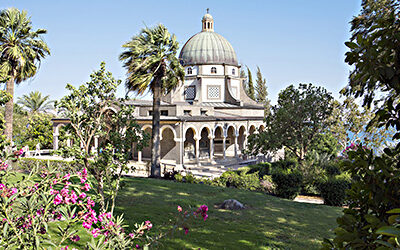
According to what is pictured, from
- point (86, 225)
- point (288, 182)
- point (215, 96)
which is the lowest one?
point (288, 182)

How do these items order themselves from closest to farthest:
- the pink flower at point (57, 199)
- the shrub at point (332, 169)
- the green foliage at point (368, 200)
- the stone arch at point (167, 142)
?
the green foliage at point (368, 200) → the pink flower at point (57, 199) → the shrub at point (332, 169) → the stone arch at point (167, 142)

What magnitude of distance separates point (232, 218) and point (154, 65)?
11.4 m

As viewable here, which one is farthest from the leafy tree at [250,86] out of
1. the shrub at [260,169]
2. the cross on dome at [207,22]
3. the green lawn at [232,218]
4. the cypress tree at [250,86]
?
the green lawn at [232,218]

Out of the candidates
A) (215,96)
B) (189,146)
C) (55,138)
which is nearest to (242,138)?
(215,96)

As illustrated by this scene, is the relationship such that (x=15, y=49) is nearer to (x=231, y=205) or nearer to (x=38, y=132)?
(x=231, y=205)

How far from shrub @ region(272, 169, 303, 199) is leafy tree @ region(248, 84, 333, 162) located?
388 cm

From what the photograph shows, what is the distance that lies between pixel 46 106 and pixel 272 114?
104 ft

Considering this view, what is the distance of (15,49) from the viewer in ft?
57.4

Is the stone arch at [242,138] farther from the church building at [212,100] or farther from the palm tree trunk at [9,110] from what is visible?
the palm tree trunk at [9,110]

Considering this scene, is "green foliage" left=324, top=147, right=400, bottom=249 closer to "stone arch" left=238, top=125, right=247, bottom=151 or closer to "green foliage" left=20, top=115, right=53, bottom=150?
"green foliage" left=20, top=115, right=53, bottom=150

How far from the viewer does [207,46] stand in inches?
1646

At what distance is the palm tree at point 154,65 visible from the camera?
17.9 metres

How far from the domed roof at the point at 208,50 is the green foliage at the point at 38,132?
18594 mm

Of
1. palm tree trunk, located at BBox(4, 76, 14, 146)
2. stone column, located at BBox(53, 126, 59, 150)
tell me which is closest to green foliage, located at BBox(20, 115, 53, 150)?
stone column, located at BBox(53, 126, 59, 150)
